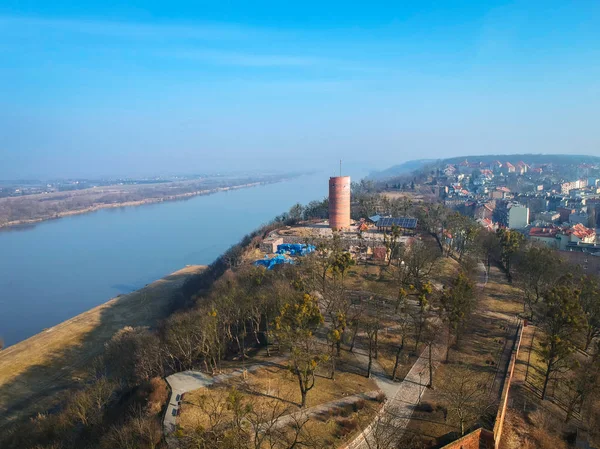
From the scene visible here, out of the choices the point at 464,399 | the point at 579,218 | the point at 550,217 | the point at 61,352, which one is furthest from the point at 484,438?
the point at 550,217

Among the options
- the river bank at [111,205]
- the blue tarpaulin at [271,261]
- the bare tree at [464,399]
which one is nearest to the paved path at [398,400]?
the bare tree at [464,399]

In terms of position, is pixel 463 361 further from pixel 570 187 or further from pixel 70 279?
pixel 570 187

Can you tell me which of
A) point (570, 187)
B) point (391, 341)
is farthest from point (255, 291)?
point (570, 187)

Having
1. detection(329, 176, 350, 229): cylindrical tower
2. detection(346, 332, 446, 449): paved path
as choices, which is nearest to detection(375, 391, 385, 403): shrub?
detection(346, 332, 446, 449): paved path

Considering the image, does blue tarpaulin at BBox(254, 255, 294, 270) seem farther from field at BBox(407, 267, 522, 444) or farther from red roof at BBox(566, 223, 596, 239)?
red roof at BBox(566, 223, 596, 239)

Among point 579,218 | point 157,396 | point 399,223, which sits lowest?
point 579,218

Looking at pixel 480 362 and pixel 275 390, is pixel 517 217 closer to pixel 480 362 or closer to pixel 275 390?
pixel 480 362
